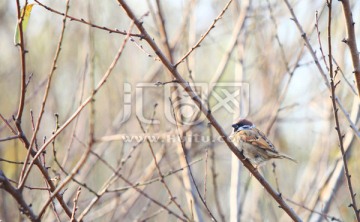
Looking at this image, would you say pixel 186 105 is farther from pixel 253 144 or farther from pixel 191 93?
pixel 191 93

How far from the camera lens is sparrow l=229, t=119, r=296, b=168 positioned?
3.65 metres

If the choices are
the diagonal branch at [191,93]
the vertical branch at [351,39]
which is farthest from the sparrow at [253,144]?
the vertical branch at [351,39]

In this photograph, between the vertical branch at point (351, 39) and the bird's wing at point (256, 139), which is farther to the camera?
the bird's wing at point (256, 139)

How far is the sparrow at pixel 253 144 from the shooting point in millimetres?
3650

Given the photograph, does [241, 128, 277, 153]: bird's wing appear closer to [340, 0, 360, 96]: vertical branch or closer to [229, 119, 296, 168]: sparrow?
[229, 119, 296, 168]: sparrow

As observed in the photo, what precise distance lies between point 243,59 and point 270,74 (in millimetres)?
1129

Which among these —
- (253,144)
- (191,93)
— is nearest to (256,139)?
(253,144)

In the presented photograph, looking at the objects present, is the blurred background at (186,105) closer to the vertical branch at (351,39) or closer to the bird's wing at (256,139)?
the bird's wing at (256,139)

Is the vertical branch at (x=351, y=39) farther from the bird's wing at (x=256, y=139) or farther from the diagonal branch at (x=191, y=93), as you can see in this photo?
the bird's wing at (x=256, y=139)

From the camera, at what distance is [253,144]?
12.0 ft

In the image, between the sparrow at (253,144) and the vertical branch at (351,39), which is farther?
the sparrow at (253,144)

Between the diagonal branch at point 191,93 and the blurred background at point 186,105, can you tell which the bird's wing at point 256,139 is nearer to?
the blurred background at point 186,105

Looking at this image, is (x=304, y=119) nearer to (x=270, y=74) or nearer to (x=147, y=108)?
(x=270, y=74)

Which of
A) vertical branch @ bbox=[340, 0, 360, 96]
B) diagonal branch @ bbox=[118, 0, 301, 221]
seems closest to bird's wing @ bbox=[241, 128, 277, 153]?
diagonal branch @ bbox=[118, 0, 301, 221]
